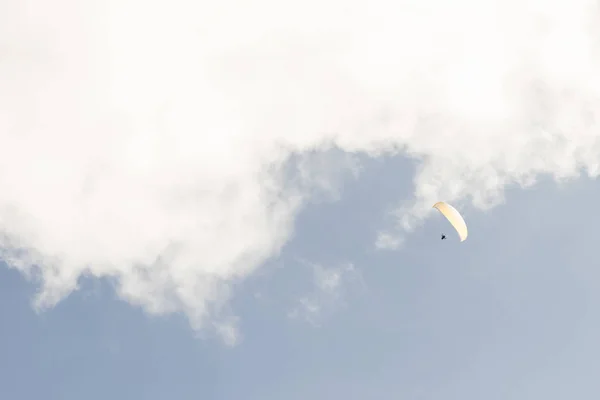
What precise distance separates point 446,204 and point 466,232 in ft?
25.3

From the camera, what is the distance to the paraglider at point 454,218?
107 meters

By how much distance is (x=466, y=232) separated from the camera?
10825 cm

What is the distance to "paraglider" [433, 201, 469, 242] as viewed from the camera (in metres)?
107

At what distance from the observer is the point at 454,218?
107500 mm

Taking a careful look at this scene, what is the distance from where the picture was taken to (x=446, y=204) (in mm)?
109812
